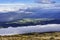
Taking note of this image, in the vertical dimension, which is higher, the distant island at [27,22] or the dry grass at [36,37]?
the distant island at [27,22]

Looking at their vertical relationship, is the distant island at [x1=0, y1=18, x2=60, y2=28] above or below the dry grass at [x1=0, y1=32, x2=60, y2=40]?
above

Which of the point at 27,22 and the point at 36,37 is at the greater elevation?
the point at 27,22

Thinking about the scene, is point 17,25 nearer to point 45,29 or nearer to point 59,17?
point 45,29

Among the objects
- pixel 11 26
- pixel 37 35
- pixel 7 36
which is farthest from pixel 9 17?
pixel 37 35

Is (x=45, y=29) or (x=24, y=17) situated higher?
(x=24, y=17)

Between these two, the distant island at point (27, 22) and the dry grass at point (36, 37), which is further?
the distant island at point (27, 22)

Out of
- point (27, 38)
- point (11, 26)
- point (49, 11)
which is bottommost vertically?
point (27, 38)

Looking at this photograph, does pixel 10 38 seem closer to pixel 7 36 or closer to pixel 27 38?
pixel 7 36

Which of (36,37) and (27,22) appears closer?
(36,37)

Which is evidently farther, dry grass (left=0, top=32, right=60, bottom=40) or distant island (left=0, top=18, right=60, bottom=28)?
distant island (left=0, top=18, right=60, bottom=28)

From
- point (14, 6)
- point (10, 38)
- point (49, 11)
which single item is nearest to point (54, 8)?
point (49, 11)
